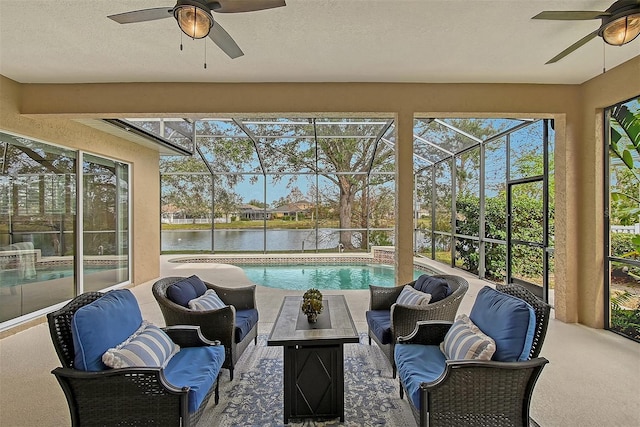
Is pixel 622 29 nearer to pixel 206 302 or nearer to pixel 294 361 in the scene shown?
pixel 294 361

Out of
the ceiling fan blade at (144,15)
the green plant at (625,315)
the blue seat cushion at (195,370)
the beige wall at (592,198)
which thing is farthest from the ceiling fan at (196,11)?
the green plant at (625,315)

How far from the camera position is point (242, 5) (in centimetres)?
234

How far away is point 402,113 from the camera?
14.9ft

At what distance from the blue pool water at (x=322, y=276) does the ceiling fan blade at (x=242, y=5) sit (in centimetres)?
611

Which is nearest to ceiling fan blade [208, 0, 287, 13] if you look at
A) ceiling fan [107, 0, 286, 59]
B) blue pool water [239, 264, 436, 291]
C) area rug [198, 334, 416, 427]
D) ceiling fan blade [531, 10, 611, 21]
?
ceiling fan [107, 0, 286, 59]

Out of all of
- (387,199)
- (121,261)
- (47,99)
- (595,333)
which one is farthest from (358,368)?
(387,199)

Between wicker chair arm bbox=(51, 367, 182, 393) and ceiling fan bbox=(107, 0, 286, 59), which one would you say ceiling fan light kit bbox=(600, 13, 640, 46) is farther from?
wicker chair arm bbox=(51, 367, 182, 393)

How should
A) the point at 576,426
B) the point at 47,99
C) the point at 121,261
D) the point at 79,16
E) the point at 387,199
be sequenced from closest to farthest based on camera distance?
1. the point at 576,426
2. the point at 79,16
3. the point at 47,99
4. the point at 121,261
5. the point at 387,199

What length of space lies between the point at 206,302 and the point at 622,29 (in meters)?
4.09

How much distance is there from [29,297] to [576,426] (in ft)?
20.5

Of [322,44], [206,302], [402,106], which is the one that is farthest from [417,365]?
[402,106]

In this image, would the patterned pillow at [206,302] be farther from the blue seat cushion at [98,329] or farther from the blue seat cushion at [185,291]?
the blue seat cushion at [98,329]

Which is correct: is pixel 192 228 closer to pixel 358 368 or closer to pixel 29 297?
pixel 29 297

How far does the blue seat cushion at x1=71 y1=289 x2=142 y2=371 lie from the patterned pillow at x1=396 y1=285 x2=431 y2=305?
2338mm
